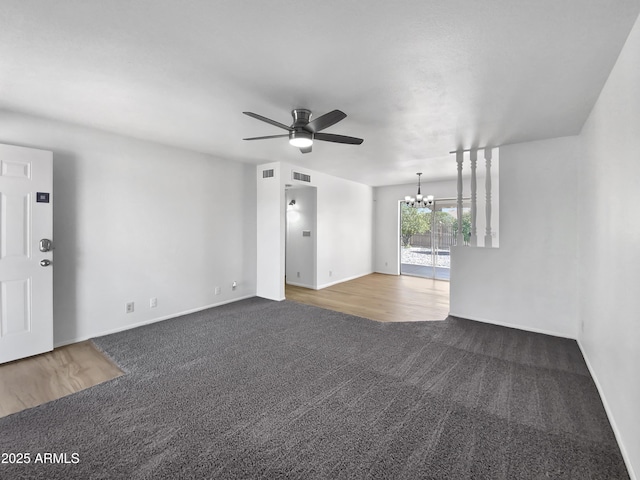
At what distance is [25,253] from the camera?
312 cm

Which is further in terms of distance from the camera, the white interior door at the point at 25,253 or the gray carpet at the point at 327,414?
the white interior door at the point at 25,253

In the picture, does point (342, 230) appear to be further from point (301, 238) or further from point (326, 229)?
point (301, 238)

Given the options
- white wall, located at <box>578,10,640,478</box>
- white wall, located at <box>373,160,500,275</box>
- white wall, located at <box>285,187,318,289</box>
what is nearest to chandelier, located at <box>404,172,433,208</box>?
white wall, located at <box>373,160,500,275</box>

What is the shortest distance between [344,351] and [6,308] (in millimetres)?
3494

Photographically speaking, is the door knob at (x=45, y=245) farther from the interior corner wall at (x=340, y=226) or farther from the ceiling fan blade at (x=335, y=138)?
the interior corner wall at (x=340, y=226)

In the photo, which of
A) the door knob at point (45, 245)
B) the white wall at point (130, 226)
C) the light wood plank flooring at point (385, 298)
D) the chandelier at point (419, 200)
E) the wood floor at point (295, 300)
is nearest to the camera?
the wood floor at point (295, 300)

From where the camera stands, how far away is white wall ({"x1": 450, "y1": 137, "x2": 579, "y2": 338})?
3764 mm

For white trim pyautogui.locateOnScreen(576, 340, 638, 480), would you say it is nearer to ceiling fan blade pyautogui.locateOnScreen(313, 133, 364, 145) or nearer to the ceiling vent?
ceiling fan blade pyautogui.locateOnScreen(313, 133, 364, 145)

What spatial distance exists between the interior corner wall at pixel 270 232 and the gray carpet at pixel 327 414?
187 cm

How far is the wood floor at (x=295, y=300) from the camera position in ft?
8.38

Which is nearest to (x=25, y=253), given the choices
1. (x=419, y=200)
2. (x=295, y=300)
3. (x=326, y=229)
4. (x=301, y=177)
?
(x=295, y=300)

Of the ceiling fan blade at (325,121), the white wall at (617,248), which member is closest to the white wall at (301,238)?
the ceiling fan blade at (325,121)

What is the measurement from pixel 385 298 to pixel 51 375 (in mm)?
4824

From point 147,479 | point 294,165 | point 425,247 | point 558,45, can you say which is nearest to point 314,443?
point 147,479
